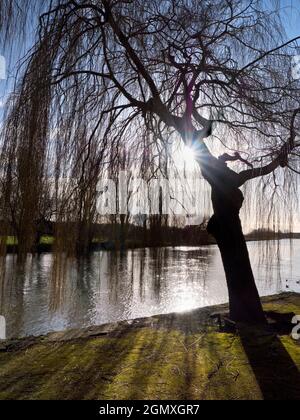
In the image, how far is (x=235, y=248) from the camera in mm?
3588

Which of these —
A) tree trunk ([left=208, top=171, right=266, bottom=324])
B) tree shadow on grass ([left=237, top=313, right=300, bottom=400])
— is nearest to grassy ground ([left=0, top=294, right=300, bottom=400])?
tree shadow on grass ([left=237, top=313, right=300, bottom=400])

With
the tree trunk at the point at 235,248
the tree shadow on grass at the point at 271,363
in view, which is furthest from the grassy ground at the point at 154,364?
the tree trunk at the point at 235,248

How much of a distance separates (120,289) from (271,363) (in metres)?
4.54

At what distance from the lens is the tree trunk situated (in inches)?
140

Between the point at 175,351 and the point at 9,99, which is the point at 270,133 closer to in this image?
the point at 175,351

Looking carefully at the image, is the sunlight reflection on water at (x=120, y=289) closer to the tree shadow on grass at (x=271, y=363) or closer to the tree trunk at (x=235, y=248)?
the tree trunk at (x=235, y=248)

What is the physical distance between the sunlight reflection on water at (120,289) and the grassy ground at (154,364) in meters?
0.35

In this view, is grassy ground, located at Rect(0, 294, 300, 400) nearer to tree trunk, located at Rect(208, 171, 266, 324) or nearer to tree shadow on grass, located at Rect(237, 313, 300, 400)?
tree shadow on grass, located at Rect(237, 313, 300, 400)

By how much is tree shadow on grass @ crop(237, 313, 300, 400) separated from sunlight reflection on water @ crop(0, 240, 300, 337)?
0.63m

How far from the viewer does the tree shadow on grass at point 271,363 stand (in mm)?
2137

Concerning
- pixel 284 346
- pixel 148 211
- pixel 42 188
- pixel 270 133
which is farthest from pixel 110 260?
pixel 270 133

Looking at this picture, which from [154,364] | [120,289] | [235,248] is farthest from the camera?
[120,289]

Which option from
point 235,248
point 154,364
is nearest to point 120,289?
point 235,248

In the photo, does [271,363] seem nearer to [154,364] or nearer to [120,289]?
[154,364]
